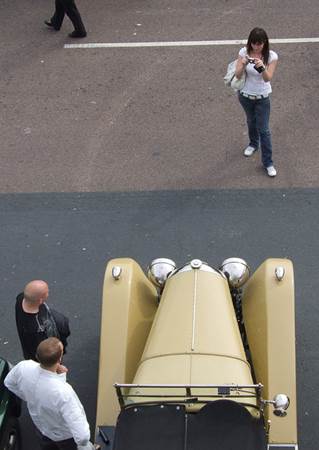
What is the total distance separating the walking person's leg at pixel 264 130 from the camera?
759 cm

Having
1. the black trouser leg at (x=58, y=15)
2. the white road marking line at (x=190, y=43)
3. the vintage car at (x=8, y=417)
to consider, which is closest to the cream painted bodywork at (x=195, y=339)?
the vintage car at (x=8, y=417)

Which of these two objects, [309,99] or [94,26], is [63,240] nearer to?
[309,99]

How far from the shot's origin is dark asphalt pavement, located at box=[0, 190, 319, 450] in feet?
21.9

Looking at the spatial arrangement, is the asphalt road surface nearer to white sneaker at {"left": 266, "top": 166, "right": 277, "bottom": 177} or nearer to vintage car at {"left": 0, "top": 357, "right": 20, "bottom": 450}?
white sneaker at {"left": 266, "top": 166, "right": 277, "bottom": 177}

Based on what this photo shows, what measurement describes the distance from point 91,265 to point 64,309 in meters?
0.66

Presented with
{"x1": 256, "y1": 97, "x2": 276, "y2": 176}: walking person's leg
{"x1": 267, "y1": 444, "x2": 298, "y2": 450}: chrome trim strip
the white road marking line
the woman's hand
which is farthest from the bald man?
the white road marking line

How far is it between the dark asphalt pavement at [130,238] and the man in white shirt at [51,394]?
1.66 metres

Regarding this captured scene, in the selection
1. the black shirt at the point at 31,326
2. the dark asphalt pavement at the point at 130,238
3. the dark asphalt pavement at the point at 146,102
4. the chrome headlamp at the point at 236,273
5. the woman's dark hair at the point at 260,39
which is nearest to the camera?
the black shirt at the point at 31,326

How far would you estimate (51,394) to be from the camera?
4398 mm

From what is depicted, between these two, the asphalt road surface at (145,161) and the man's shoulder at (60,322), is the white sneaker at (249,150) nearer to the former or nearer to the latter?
the asphalt road surface at (145,161)

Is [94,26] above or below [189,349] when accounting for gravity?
above

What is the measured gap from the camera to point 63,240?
7.52m

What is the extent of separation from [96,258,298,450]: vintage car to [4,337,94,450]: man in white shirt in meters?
0.29

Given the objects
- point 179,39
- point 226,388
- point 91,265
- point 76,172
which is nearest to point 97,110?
point 76,172
